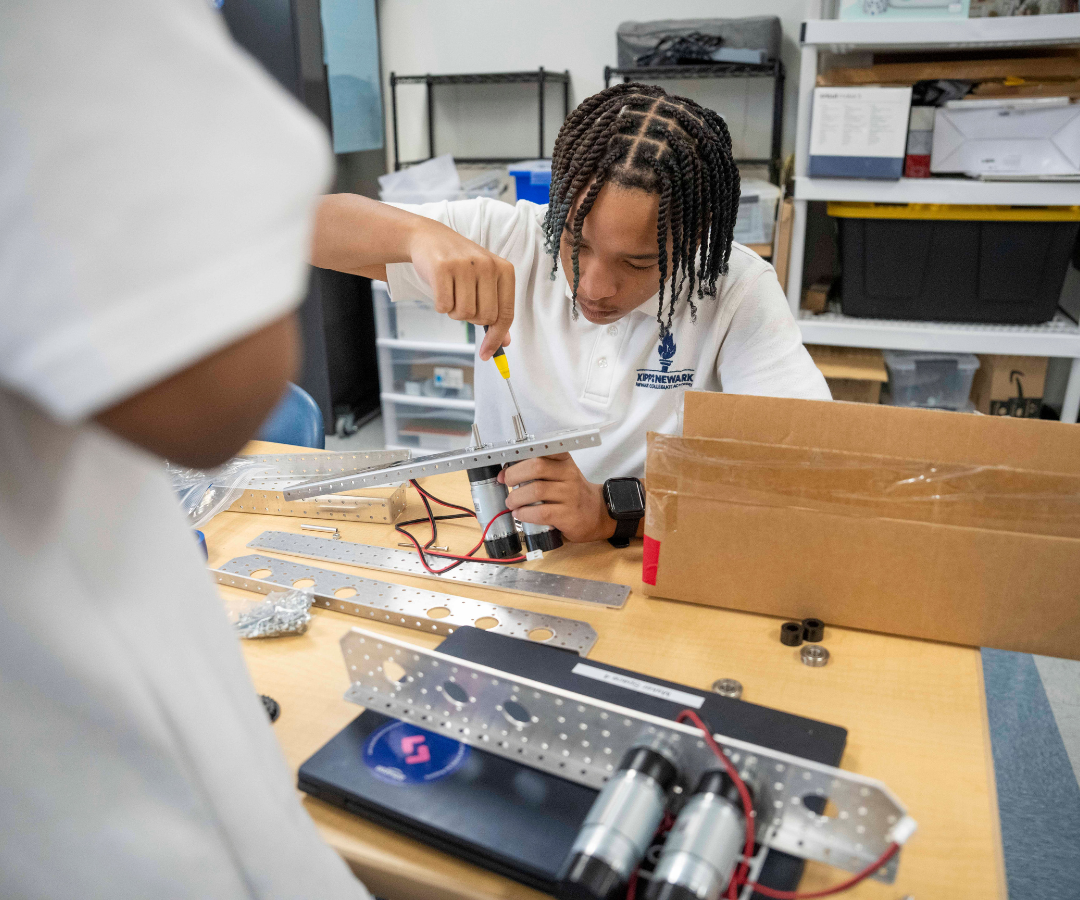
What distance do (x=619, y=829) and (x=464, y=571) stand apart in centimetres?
A: 50

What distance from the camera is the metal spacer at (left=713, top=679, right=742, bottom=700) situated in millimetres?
754

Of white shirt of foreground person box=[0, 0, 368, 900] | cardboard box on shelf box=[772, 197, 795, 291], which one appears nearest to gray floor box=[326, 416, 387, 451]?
cardboard box on shelf box=[772, 197, 795, 291]

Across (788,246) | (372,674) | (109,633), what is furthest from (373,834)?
(788,246)

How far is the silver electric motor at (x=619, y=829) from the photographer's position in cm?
50

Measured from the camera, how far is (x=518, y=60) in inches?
114

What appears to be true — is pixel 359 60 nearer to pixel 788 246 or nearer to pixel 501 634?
pixel 788 246

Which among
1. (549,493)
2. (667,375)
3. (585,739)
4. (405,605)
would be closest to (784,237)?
(667,375)

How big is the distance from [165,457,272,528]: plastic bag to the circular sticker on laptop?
58 centimetres

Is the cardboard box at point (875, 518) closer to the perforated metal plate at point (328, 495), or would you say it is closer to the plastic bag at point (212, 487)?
the perforated metal plate at point (328, 495)

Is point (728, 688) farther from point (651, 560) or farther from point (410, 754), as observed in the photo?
point (410, 754)

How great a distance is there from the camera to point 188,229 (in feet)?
0.84

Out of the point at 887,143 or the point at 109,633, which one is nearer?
the point at 109,633

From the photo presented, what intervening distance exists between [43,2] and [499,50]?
2971mm

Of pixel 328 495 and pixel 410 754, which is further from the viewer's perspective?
pixel 328 495
